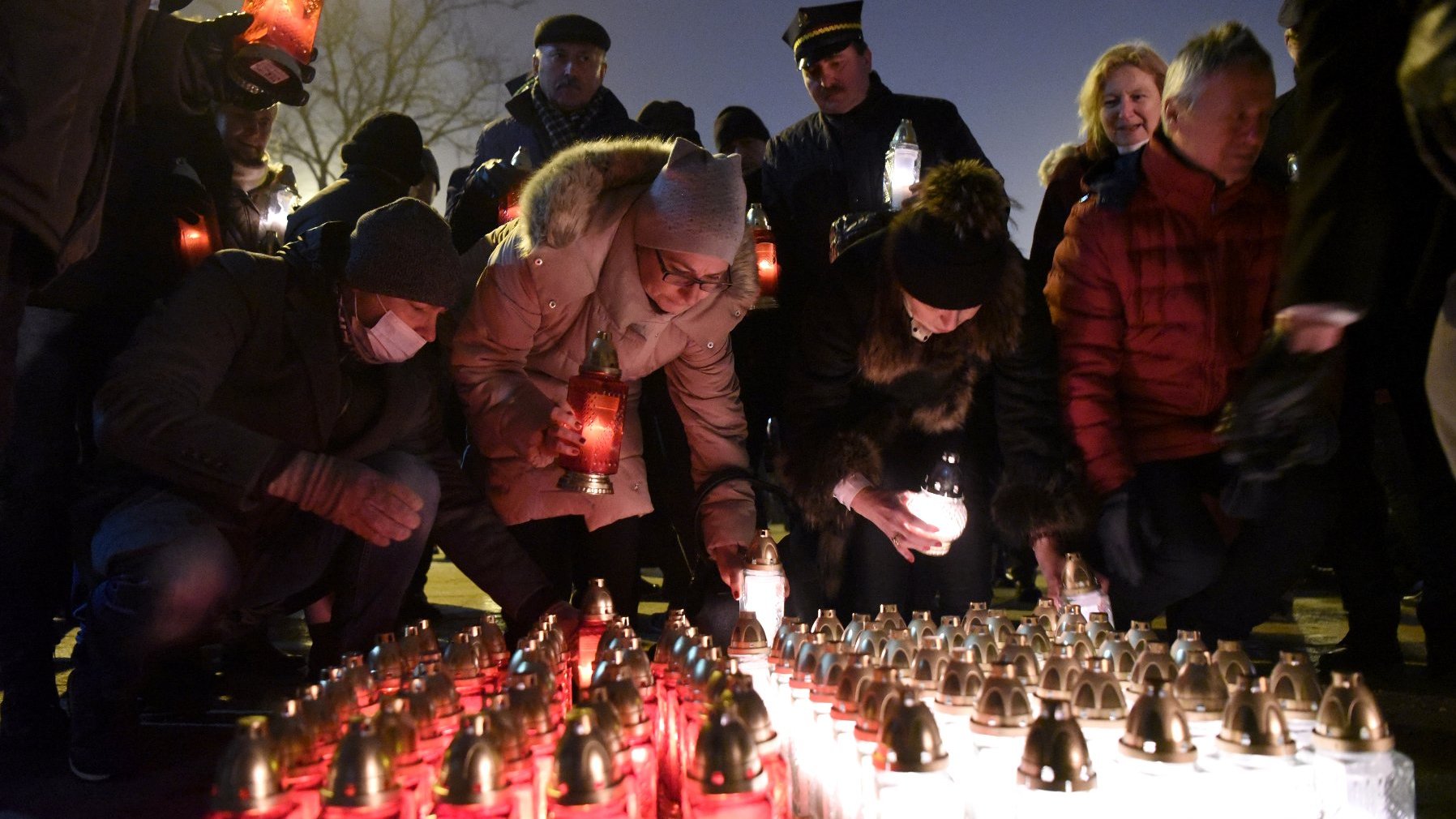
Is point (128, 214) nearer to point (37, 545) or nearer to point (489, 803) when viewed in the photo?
point (37, 545)

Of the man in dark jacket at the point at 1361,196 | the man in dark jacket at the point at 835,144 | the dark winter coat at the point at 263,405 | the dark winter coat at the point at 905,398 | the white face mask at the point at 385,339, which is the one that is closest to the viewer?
the man in dark jacket at the point at 1361,196

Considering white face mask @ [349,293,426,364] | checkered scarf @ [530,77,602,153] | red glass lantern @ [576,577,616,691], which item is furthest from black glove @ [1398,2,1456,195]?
checkered scarf @ [530,77,602,153]

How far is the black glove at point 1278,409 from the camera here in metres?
1.95

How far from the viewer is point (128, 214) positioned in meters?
3.28

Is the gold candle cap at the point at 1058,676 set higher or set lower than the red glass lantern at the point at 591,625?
lower

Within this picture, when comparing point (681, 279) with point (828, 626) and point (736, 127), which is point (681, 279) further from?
point (736, 127)

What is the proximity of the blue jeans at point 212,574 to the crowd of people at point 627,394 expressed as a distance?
1 cm

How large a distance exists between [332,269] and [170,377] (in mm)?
554

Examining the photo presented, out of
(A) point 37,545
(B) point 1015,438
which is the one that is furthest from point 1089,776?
(A) point 37,545

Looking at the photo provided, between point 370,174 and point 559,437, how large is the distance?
2.07 meters

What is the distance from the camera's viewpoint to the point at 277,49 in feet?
9.95

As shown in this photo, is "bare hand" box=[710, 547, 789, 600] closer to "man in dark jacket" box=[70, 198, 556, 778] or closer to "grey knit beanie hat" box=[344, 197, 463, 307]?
"man in dark jacket" box=[70, 198, 556, 778]

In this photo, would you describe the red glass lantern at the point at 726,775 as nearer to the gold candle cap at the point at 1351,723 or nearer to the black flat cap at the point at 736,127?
the gold candle cap at the point at 1351,723

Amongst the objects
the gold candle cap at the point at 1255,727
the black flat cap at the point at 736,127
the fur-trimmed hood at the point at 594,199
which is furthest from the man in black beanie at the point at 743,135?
the gold candle cap at the point at 1255,727
